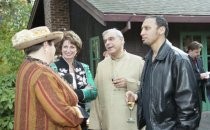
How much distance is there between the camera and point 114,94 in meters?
4.35

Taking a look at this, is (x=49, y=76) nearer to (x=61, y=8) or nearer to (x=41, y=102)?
(x=41, y=102)

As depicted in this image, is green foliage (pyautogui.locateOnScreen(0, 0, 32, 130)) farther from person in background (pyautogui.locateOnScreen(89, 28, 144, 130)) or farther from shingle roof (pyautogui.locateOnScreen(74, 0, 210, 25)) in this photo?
shingle roof (pyautogui.locateOnScreen(74, 0, 210, 25))

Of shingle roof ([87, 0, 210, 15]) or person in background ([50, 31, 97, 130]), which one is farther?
shingle roof ([87, 0, 210, 15])

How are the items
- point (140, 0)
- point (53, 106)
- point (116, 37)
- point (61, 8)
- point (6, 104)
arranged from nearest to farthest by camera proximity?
1. point (53, 106)
2. point (116, 37)
3. point (6, 104)
4. point (140, 0)
5. point (61, 8)

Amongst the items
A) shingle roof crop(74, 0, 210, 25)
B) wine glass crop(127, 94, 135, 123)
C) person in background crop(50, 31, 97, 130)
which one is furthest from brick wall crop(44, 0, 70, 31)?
wine glass crop(127, 94, 135, 123)

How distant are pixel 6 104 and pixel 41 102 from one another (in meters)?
2.18

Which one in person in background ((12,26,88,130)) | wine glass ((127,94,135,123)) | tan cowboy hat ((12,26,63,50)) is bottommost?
wine glass ((127,94,135,123))

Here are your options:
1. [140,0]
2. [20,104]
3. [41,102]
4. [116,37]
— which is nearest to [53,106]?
[41,102]

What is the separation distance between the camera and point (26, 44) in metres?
3.45

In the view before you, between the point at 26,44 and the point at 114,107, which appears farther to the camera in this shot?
the point at 114,107

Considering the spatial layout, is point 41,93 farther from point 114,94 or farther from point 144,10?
point 144,10

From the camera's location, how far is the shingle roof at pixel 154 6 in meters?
8.63

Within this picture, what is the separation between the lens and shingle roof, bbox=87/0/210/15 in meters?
8.63

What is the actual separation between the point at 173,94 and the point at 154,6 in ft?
20.3
